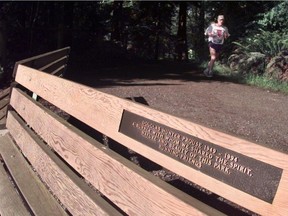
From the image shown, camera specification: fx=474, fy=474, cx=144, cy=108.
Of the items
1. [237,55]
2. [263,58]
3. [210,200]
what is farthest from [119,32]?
[210,200]

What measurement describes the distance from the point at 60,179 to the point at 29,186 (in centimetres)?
51

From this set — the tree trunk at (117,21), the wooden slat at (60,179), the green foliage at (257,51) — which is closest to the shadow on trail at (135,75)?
the green foliage at (257,51)

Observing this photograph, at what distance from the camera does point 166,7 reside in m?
23.2

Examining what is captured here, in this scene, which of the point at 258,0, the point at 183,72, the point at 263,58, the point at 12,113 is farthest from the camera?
the point at 258,0

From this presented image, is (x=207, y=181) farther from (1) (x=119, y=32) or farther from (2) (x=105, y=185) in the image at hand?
(1) (x=119, y=32)

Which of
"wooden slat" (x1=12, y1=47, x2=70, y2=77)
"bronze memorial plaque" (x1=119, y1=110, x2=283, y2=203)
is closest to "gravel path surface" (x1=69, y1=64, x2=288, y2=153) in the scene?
"wooden slat" (x1=12, y1=47, x2=70, y2=77)

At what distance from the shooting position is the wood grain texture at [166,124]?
1564 mm

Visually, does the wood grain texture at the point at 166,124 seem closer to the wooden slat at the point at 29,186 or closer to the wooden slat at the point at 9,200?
the wooden slat at the point at 29,186

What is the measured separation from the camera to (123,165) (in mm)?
2314

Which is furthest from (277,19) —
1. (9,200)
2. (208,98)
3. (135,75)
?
(9,200)

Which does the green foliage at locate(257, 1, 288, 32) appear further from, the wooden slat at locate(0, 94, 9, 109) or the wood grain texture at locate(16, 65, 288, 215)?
the wood grain texture at locate(16, 65, 288, 215)

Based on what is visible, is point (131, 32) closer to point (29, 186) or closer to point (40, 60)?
point (40, 60)

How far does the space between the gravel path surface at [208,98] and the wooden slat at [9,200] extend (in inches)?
78.2

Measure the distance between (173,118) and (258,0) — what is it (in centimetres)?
1703
